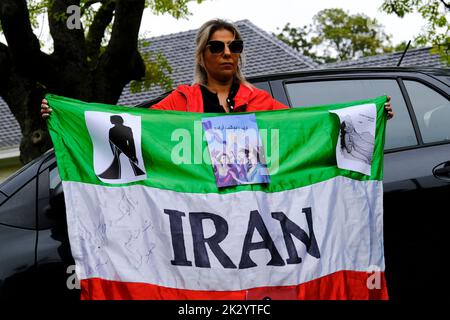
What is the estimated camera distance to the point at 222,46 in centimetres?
398

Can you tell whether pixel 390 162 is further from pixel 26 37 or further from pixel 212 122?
pixel 26 37

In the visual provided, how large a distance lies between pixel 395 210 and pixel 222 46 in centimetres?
122

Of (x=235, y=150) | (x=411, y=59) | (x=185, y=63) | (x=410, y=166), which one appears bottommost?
(x=410, y=166)

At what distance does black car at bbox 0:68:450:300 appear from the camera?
384 centimetres

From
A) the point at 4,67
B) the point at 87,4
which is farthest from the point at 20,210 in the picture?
the point at 87,4

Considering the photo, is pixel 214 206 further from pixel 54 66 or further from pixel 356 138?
pixel 54 66

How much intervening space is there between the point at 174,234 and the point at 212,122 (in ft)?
1.90

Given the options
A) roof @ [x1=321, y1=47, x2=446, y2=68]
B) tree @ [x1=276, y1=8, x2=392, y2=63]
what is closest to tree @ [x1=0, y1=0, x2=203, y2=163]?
roof @ [x1=321, y1=47, x2=446, y2=68]

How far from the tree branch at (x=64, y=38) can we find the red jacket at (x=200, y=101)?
5.31 m

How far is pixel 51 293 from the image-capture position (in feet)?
12.6

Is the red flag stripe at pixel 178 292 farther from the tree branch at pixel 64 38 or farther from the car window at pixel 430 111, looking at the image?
the tree branch at pixel 64 38

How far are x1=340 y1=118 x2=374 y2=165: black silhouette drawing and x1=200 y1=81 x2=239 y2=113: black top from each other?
580 millimetres

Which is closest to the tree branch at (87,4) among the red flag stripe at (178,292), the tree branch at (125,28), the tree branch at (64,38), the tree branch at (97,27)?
the tree branch at (97,27)
